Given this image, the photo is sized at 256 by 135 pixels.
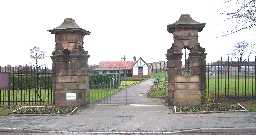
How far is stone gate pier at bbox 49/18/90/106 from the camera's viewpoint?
1817 centimetres

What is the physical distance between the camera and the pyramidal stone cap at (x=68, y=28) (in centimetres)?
1812

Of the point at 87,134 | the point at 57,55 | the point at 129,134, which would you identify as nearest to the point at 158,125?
the point at 129,134

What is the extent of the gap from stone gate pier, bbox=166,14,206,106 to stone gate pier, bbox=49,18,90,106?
375 cm

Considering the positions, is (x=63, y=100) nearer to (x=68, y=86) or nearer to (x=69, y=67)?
(x=68, y=86)

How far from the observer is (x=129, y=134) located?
11805 mm

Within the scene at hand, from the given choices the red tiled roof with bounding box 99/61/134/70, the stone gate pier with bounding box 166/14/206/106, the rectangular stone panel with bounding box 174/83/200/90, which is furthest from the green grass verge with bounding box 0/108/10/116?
the red tiled roof with bounding box 99/61/134/70

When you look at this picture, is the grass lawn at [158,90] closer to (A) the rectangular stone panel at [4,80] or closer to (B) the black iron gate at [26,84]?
(B) the black iron gate at [26,84]

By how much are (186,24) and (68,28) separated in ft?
16.3

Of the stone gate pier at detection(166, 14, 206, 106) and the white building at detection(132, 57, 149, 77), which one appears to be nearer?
the stone gate pier at detection(166, 14, 206, 106)

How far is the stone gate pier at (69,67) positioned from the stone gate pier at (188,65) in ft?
12.3

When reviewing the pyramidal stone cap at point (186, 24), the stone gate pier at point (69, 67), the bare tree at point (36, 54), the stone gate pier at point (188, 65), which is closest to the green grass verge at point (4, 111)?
the stone gate pier at point (69, 67)

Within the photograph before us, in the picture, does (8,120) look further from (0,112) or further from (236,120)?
(236,120)

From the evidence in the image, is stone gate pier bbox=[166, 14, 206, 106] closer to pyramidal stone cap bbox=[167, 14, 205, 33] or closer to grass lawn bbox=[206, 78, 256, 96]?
pyramidal stone cap bbox=[167, 14, 205, 33]

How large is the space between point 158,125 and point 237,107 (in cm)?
498
